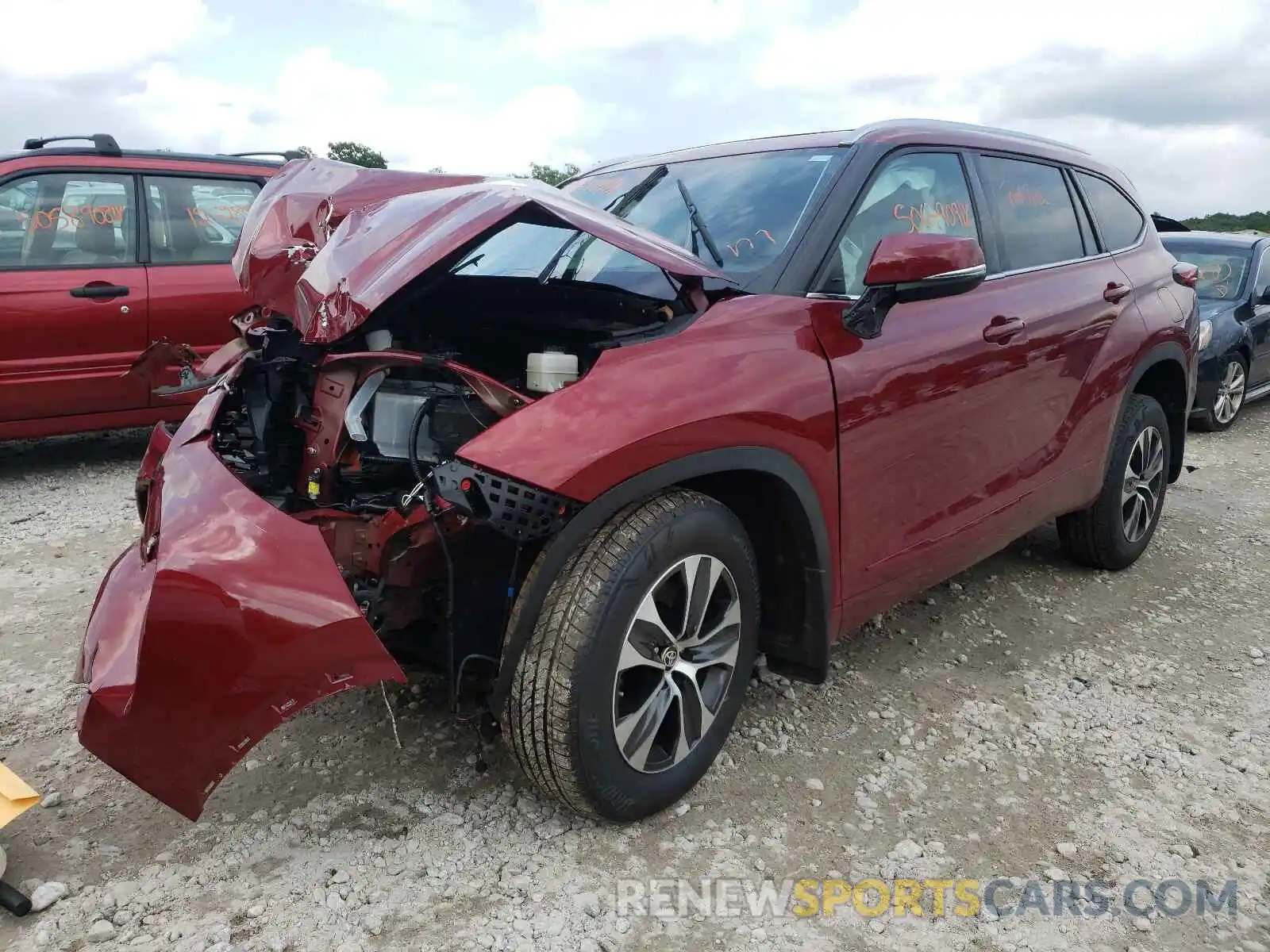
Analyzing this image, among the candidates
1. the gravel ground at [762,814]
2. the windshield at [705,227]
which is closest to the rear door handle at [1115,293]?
the gravel ground at [762,814]

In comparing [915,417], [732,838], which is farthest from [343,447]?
[915,417]

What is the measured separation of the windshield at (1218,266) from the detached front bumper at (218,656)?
8460 mm

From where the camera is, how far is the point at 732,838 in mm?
2365

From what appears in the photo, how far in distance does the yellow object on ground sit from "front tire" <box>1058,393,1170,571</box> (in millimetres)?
3800

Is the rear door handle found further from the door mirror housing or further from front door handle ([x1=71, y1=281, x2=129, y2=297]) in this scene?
front door handle ([x1=71, y1=281, x2=129, y2=297])

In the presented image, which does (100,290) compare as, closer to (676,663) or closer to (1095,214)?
(676,663)

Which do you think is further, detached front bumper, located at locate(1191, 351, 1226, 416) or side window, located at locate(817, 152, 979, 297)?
detached front bumper, located at locate(1191, 351, 1226, 416)

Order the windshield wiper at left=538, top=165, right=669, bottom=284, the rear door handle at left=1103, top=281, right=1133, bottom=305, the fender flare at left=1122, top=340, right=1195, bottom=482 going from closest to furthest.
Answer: the windshield wiper at left=538, top=165, right=669, bottom=284
the rear door handle at left=1103, top=281, right=1133, bottom=305
the fender flare at left=1122, top=340, right=1195, bottom=482

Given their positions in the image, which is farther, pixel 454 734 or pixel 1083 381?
pixel 1083 381

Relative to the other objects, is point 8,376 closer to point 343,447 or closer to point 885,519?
point 343,447

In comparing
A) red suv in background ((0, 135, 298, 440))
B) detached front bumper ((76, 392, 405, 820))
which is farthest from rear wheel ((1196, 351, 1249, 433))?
detached front bumper ((76, 392, 405, 820))

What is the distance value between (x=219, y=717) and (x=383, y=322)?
1.17 meters

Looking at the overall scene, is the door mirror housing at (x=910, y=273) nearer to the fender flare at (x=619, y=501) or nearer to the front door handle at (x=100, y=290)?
the fender flare at (x=619, y=501)

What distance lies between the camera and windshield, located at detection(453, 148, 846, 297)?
2.75 meters
